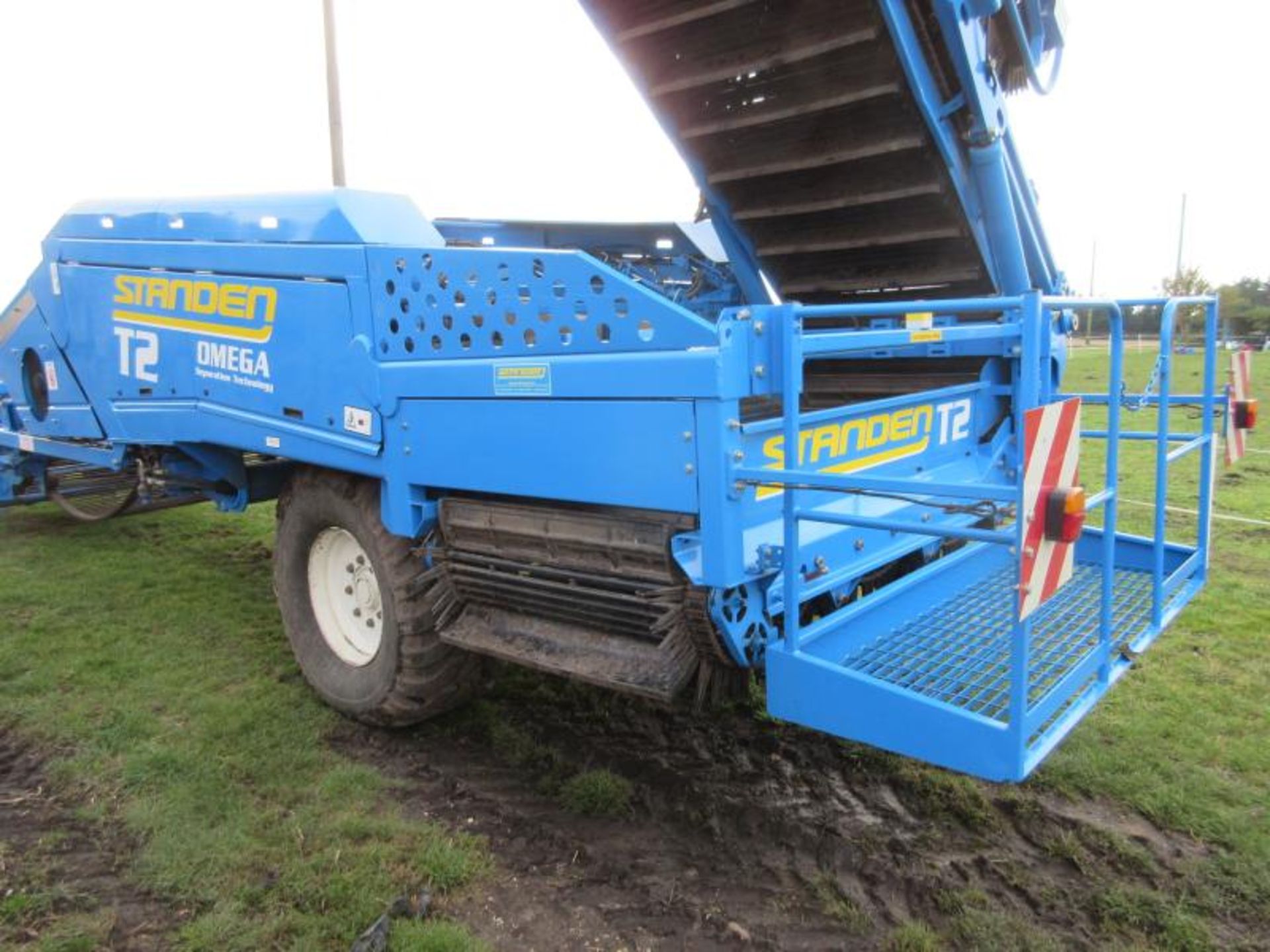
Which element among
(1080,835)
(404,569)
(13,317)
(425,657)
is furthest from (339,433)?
(13,317)

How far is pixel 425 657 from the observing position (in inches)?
139

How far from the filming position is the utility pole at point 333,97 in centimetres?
962

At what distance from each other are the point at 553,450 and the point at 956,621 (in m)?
1.48

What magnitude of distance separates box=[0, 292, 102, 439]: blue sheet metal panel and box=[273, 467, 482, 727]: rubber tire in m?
1.70

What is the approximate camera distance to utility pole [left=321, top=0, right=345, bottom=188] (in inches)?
379

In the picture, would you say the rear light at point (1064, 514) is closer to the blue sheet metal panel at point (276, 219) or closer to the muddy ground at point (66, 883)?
the blue sheet metal panel at point (276, 219)

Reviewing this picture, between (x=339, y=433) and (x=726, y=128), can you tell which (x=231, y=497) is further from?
(x=726, y=128)

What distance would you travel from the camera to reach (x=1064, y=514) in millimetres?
2074

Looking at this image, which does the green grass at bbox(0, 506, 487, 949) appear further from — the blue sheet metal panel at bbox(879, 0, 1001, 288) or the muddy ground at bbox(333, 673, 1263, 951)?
the blue sheet metal panel at bbox(879, 0, 1001, 288)

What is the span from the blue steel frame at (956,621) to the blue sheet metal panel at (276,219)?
1646 millimetres

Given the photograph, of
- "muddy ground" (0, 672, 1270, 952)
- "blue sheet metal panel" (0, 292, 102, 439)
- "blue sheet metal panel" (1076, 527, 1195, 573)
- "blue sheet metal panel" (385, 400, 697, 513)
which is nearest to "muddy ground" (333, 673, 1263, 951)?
"muddy ground" (0, 672, 1270, 952)

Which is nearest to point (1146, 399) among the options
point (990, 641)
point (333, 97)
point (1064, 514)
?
point (990, 641)

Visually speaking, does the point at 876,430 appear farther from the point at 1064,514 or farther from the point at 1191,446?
the point at 1064,514

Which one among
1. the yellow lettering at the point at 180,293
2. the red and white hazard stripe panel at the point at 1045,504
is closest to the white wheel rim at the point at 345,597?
the yellow lettering at the point at 180,293
